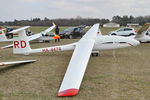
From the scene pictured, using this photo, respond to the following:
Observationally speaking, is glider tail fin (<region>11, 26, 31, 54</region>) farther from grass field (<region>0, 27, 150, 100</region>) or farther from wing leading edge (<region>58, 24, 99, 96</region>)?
wing leading edge (<region>58, 24, 99, 96</region>)

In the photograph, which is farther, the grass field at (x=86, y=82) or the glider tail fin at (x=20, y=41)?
the glider tail fin at (x=20, y=41)

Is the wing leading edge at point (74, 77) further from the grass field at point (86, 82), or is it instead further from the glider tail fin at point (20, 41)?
the glider tail fin at point (20, 41)

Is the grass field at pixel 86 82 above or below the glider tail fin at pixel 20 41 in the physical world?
below

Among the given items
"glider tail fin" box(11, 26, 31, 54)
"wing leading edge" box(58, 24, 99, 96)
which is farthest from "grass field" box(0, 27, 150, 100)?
"glider tail fin" box(11, 26, 31, 54)

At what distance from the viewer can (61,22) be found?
80312 mm

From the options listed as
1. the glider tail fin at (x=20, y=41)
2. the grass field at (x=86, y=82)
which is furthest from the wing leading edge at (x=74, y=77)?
the glider tail fin at (x=20, y=41)

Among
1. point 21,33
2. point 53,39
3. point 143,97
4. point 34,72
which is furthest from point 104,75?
point 53,39

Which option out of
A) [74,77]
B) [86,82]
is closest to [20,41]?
[86,82]

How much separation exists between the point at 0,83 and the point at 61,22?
75655 mm

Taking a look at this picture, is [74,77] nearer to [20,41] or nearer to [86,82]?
[86,82]

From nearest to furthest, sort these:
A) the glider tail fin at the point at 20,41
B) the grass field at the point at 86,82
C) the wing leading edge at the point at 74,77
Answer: the wing leading edge at the point at 74,77 < the grass field at the point at 86,82 < the glider tail fin at the point at 20,41

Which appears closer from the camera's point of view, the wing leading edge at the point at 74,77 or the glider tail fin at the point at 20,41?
the wing leading edge at the point at 74,77

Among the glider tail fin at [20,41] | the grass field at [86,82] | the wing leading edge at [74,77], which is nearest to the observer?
the wing leading edge at [74,77]

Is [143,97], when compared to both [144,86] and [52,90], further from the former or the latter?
[52,90]
